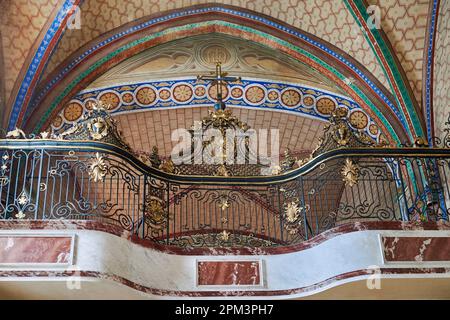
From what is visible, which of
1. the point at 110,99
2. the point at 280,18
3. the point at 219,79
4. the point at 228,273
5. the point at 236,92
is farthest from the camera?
the point at 236,92

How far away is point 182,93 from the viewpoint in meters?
12.4

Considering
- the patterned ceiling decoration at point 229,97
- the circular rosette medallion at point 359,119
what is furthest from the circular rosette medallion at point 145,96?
the circular rosette medallion at point 359,119

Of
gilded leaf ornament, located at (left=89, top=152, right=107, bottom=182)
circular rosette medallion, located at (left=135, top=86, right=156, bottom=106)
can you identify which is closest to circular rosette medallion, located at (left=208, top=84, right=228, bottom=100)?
circular rosette medallion, located at (left=135, top=86, right=156, bottom=106)

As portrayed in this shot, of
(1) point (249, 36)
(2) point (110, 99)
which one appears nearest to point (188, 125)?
(2) point (110, 99)

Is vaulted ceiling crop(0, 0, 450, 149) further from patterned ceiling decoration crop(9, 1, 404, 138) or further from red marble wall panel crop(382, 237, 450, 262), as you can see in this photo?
red marble wall panel crop(382, 237, 450, 262)

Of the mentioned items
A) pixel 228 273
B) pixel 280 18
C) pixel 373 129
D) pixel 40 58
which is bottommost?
pixel 228 273

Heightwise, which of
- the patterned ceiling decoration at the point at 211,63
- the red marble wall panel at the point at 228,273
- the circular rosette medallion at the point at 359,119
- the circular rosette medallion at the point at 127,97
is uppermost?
the patterned ceiling decoration at the point at 211,63

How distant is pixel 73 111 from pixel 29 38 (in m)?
1.89

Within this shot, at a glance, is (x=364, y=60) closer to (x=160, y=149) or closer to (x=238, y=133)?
(x=238, y=133)

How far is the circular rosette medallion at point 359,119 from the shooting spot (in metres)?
11.9

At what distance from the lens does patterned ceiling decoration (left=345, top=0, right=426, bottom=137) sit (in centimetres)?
1070

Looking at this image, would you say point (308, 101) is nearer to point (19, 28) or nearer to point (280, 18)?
point (280, 18)

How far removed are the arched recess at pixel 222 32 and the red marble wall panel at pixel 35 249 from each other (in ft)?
15.5

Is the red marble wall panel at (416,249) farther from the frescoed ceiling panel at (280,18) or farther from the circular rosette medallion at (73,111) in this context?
the circular rosette medallion at (73,111)
